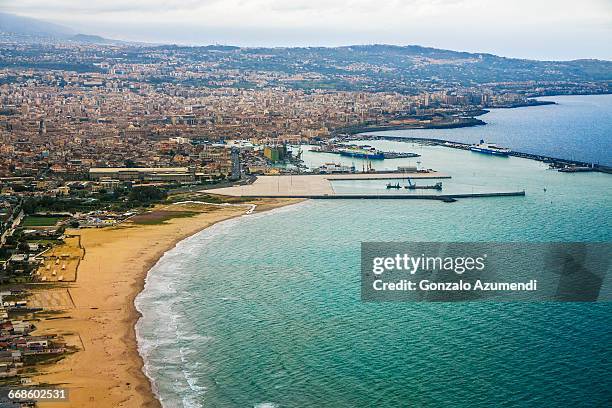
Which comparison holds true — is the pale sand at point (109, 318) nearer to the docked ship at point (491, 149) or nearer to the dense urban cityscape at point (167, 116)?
the dense urban cityscape at point (167, 116)

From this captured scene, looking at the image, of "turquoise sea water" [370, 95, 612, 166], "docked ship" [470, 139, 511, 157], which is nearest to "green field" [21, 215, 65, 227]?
"docked ship" [470, 139, 511, 157]

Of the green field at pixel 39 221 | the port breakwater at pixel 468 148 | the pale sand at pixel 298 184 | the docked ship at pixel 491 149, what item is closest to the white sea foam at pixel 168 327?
the green field at pixel 39 221

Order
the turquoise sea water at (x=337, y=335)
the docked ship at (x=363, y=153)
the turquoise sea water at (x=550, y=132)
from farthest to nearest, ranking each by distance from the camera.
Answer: the turquoise sea water at (x=550, y=132) → the docked ship at (x=363, y=153) → the turquoise sea water at (x=337, y=335)

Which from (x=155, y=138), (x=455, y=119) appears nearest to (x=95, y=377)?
(x=155, y=138)

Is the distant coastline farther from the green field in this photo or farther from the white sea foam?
the white sea foam

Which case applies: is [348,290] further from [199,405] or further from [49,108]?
[49,108]

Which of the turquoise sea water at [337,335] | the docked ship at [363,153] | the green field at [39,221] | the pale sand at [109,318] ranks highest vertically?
the turquoise sea water at [337,335]

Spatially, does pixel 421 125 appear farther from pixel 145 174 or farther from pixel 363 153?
pixel 145 174
